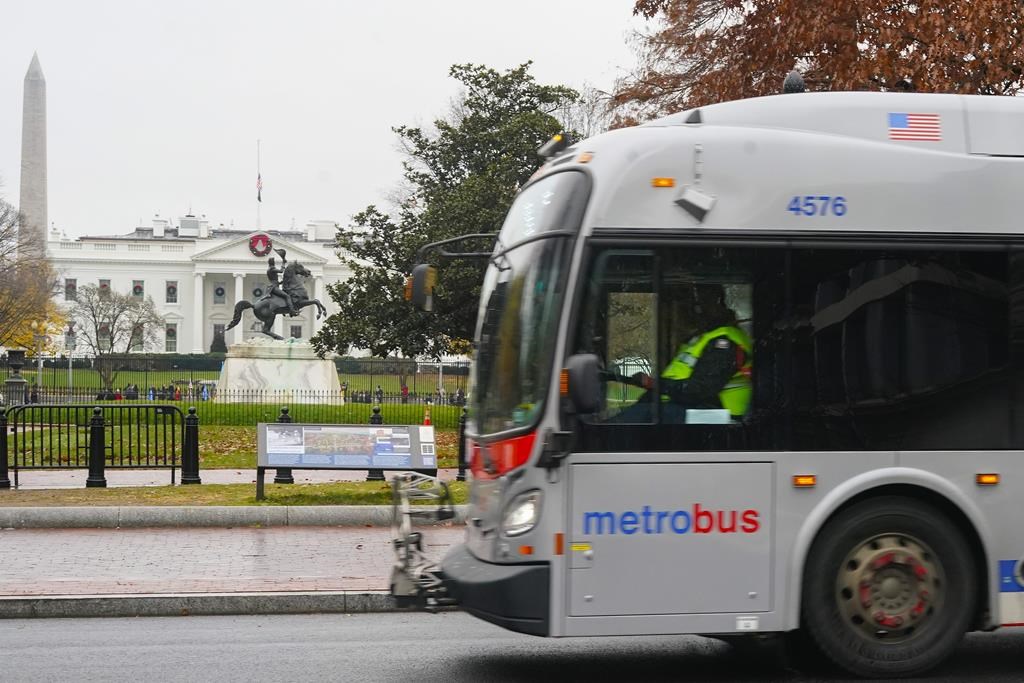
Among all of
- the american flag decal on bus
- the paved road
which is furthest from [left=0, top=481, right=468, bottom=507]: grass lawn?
the american flag decal on bus

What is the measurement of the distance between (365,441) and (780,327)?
805cm

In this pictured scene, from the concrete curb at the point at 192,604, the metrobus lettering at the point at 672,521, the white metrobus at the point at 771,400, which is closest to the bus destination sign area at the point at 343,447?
the concrete curb at the point at 192,604

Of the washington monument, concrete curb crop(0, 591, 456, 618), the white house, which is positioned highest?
the washington monument

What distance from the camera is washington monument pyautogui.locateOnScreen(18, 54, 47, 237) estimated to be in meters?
72.4

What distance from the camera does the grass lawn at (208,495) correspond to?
1377 cm

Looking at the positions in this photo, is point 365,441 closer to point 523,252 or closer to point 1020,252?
point 523,252

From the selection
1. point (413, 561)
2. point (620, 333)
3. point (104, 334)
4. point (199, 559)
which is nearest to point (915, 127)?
point (620, 333)

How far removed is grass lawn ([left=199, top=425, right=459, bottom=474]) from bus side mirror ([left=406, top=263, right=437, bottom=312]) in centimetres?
1283

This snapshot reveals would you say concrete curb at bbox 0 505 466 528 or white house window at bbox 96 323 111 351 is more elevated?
white house window at bbox 96 323 111 351

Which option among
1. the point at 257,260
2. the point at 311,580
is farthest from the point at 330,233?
the point at 311,580

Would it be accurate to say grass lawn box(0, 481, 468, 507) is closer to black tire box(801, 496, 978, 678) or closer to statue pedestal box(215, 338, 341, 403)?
black tire box(801, 496, 978, 678)

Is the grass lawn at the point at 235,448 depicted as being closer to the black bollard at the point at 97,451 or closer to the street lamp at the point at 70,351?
the black bollard at the point at 97,451

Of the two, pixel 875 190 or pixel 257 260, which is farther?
pixel 257 260

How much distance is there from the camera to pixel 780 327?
6.81 metres
